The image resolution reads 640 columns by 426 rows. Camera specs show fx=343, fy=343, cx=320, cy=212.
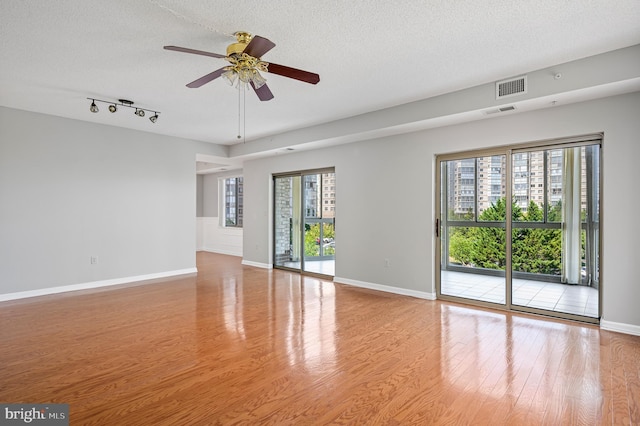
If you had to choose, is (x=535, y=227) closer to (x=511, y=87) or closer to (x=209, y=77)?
(x=511, y=87)

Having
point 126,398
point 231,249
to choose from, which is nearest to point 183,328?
point 126,398

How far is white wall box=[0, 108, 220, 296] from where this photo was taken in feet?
16.3

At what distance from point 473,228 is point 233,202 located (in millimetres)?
7140

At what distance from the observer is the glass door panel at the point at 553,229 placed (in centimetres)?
437

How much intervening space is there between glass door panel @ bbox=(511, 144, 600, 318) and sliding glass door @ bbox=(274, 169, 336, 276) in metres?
3.08

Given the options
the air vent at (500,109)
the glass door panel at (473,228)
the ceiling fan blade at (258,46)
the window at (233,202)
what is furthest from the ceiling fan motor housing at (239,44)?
the window at (233,202)

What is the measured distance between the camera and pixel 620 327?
356 centimetres

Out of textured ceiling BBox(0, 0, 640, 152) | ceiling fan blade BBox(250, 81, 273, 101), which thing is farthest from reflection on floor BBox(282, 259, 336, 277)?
ceiling fan blade BBox(250, 81, 273, 101)

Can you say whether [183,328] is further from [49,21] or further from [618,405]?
[618,405]

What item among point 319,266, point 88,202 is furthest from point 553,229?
point 88,202

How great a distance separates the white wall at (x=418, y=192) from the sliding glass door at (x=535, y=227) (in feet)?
1.18

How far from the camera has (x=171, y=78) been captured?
3.87m

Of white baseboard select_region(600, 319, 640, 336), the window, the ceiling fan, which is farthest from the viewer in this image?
the window

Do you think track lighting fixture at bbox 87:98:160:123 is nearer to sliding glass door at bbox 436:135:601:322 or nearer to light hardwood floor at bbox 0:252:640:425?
light hardwood floor at bbox 0:252:640:425
